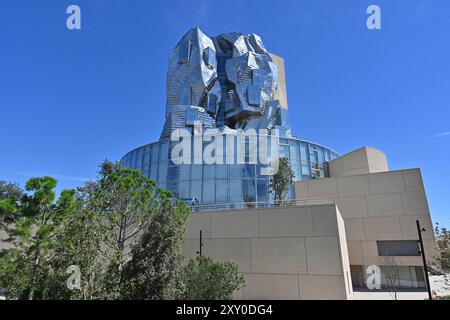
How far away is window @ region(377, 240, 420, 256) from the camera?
18.0 m

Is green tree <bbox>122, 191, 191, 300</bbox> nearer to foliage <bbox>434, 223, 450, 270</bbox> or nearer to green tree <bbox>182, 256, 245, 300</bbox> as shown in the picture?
green tree <bbox>182, 256, 245, 300</bbox>

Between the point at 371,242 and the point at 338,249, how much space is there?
30.5 feet

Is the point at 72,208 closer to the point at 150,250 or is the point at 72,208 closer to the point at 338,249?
the point at 150,250

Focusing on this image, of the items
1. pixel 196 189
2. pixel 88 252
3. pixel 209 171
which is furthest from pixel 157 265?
pixel 209 171

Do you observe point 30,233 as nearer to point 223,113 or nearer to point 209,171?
point 209,171

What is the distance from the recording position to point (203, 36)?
4259cm

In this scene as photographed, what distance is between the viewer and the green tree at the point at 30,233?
7172 millimetres

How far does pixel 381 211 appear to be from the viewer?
1906cm

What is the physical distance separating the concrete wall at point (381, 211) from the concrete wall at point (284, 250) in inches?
300

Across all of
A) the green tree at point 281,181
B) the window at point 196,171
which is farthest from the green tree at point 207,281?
the window at point 196,171

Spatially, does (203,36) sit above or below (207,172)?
above

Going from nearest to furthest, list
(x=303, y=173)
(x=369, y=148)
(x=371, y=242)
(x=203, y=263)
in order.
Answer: (x=203, y=263)
(x=371, y=242)
(x=369, y=148)
(x=303, y=173)
